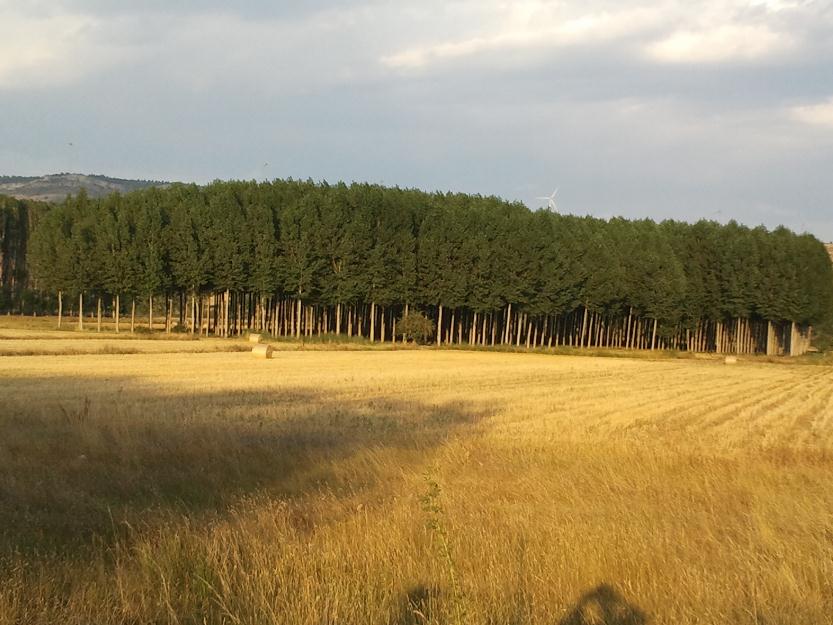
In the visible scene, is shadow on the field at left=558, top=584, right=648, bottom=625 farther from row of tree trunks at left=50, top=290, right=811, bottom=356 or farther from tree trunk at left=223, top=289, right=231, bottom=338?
tree trunk at left=223, top=289, right=231, bottom=338

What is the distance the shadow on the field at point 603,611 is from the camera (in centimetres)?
666

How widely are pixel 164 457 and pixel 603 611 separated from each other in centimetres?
800

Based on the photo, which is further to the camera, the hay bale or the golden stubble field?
the hay bale

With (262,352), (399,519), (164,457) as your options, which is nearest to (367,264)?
(262,352)

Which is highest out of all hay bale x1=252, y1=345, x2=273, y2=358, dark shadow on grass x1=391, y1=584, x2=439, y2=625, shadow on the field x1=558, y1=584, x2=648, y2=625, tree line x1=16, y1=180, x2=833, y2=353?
tree line x1=16, y1=180, x2=833, y2=353

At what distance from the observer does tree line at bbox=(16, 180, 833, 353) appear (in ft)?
266

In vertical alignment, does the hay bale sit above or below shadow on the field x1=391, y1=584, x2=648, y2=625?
below

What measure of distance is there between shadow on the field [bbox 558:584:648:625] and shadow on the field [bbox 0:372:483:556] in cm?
423

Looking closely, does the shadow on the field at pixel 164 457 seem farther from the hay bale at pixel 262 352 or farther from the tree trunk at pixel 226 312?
the tree trunk at pixel 226 312

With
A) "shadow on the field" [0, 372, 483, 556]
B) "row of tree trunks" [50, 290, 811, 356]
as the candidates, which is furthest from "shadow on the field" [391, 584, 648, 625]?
"row of tree trunks" [50, 290, 811, 356]

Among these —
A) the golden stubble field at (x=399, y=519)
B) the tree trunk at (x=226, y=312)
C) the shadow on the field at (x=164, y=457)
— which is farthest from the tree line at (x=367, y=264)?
the shadow on the field at (x=164, y=457)

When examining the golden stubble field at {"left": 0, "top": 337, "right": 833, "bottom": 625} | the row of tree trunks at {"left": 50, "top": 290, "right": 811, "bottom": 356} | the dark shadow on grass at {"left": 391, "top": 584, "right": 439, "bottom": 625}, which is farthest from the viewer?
the row of tree trunks at {"left": 50, "top": 290, "right": 811, "bottom": 356}

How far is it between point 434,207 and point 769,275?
158 feet

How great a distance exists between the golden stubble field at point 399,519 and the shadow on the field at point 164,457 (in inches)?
2.2
